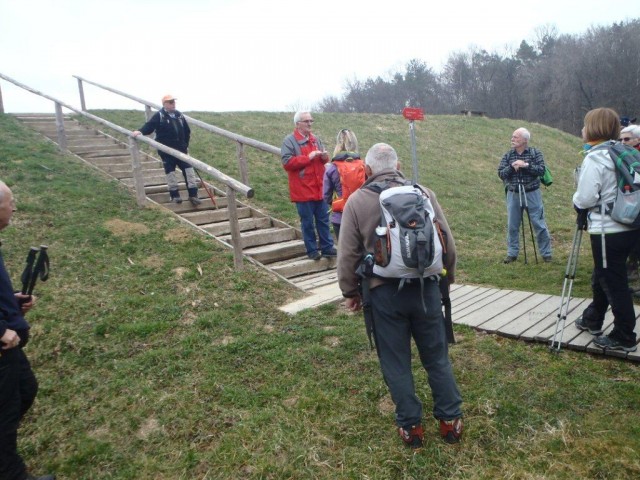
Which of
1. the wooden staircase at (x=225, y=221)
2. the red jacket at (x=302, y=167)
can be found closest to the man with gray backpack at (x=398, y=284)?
the wooden staircase at (x=225, y=221)

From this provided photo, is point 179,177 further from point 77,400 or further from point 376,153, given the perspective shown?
point 376,153

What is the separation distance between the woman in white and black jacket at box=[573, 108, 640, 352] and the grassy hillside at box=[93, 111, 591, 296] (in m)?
1.62

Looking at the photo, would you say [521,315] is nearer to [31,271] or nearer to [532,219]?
[532,219]

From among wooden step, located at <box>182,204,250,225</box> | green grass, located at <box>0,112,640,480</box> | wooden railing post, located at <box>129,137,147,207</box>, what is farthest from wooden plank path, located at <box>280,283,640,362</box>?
wooden railing post, located at <box>129,137,147,207</box>

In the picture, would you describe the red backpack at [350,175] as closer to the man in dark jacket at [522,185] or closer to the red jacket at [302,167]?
→ the red jacket at [302,167]

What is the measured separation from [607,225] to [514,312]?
141 cm

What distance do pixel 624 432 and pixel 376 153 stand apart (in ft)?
7.26

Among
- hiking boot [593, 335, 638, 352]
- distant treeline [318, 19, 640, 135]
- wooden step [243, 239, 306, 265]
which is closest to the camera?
hiking boot [593, 335, 638, 352]

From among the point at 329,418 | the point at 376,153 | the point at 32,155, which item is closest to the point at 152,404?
the point at 329,418

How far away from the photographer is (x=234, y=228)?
5676 mm

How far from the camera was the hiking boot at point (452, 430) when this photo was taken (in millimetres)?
3021

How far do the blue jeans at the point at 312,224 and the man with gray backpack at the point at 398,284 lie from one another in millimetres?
3205

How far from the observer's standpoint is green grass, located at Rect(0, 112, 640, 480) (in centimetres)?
295

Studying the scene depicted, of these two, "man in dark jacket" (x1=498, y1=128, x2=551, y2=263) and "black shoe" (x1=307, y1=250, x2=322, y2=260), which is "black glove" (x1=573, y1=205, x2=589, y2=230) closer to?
"man in dark jacket" (x1=498, y1=128, x2=551, y2=263)
